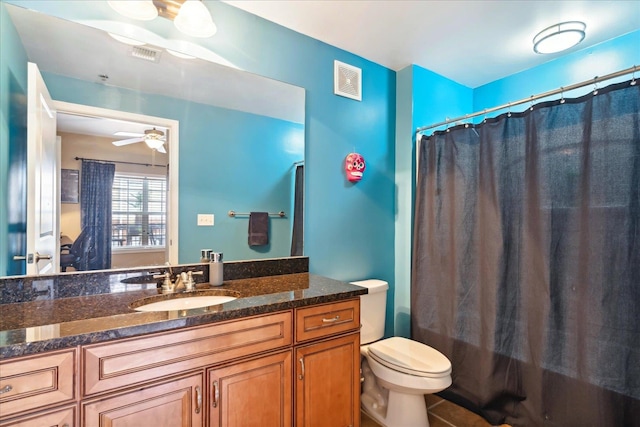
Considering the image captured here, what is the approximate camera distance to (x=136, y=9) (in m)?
1.41

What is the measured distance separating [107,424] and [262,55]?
6.02ft

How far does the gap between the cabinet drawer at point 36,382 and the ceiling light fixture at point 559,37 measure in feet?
9.08

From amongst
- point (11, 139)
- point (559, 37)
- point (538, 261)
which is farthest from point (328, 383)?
point (559, 37)

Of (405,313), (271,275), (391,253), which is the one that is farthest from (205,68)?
(405,313)

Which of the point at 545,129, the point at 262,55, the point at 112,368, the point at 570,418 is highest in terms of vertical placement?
the point at 262,55

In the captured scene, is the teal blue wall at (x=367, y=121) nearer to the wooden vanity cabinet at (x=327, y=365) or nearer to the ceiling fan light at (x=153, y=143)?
the ceiling fan light at (x=153, y=143)

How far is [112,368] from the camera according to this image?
0.96 meters

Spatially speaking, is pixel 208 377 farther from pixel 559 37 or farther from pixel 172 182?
pixel 559 37

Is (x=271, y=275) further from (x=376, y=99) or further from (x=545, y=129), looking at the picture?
(x=545, y=129)

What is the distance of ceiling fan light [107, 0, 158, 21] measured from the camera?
4.55 feet

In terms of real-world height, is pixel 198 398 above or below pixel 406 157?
below

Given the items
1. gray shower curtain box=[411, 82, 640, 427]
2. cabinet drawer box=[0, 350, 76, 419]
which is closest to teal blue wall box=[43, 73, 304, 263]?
cabinet drawer box=[0, 350, 76, 419]

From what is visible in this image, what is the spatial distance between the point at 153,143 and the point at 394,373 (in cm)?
173

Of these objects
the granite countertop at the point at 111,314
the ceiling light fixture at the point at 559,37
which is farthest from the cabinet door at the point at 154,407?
the ceiling light fixture at the point at 559,37
